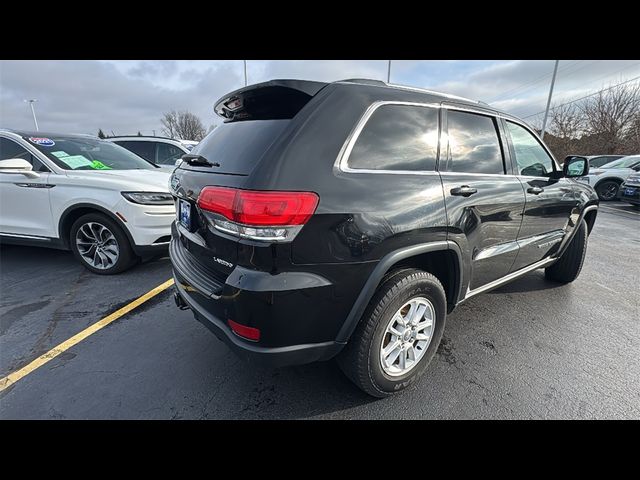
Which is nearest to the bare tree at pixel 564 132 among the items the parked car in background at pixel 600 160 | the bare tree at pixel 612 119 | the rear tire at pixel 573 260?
the bare tree at pixel 612 119

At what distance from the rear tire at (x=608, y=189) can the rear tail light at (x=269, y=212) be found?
13968mm

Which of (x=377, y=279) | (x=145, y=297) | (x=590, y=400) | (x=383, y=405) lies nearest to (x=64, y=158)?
(x=145, y=297)

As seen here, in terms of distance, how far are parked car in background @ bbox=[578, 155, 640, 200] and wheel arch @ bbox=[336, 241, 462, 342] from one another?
39.0 feet

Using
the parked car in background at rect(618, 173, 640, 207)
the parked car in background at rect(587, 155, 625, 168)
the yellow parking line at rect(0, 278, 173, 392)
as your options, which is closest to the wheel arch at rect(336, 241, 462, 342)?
the yellow parking line at rect(0, 278, 173, 392)

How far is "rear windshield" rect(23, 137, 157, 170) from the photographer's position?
390 centimetres

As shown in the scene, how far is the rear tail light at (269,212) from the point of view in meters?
1.45

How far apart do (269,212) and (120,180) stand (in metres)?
3.16

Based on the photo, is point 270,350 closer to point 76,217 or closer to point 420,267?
point 420,267

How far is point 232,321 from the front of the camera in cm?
162

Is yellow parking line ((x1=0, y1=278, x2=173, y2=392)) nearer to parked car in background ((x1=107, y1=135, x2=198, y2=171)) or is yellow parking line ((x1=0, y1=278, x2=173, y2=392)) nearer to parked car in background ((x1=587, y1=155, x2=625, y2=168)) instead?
parked car in background ((x1=107, y1=135, x2=198, y2=171))

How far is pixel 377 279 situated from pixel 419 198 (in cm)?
55

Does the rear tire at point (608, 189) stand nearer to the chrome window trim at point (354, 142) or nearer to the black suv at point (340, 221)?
the black suv at point (340, 221)

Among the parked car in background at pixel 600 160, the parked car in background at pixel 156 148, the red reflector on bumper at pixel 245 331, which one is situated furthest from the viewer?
the parked car in background at pixel 600 160
